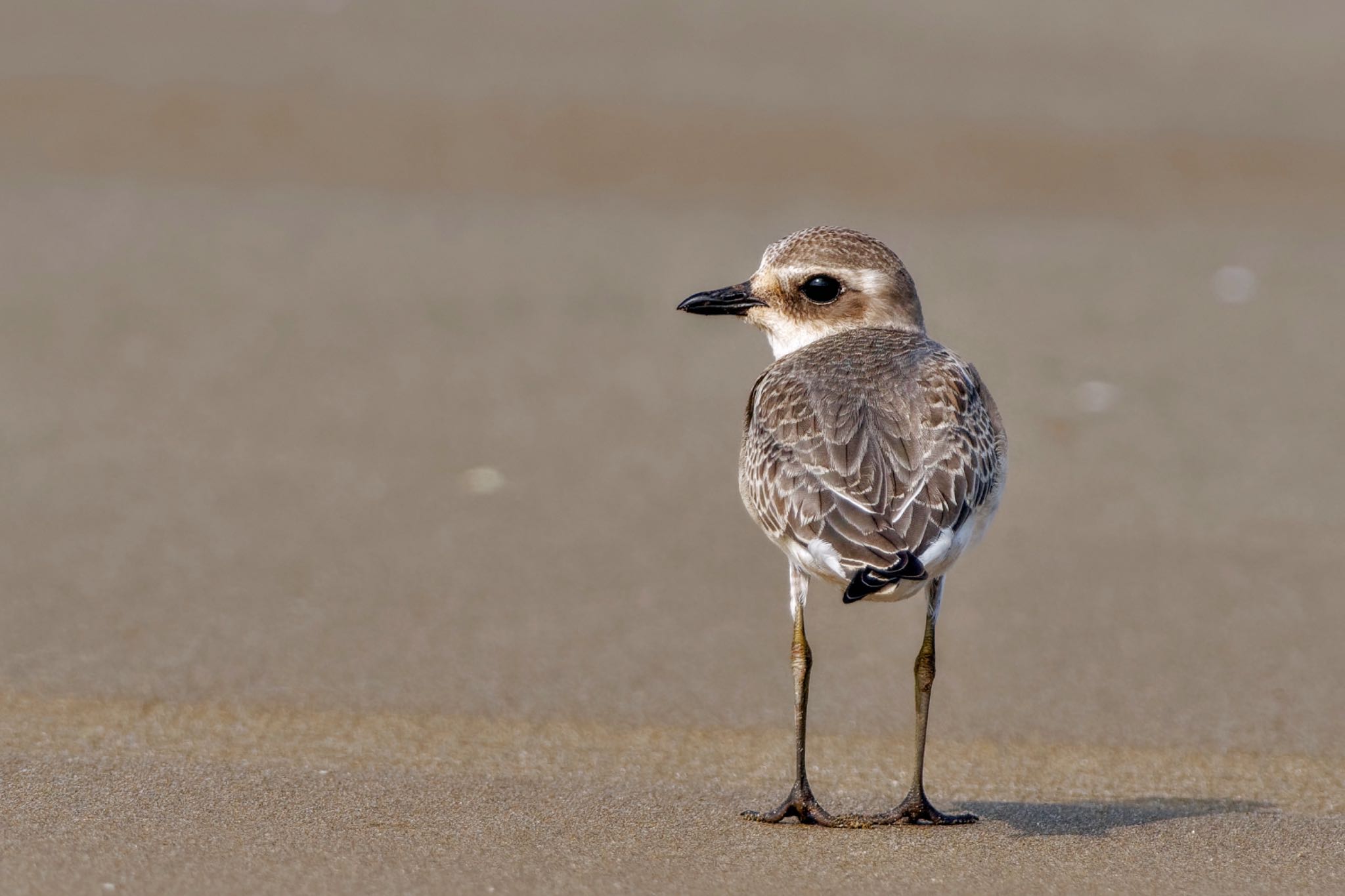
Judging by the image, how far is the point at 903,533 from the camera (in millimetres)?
4586

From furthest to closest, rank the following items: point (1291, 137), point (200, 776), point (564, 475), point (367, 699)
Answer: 1. point (1291, 137)
2. point (564, 475)
3. point (367, 699)
4. point (200, 776)

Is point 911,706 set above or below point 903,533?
below

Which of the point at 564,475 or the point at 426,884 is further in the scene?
the point at 564,475

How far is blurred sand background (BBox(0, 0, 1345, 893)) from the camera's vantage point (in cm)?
488

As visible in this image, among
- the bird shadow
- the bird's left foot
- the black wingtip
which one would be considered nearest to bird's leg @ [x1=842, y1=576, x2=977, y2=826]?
the bird's left foot

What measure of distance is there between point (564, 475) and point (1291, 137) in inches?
313

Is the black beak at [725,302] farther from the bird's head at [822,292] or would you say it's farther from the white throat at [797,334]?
the white throat at [797,334]

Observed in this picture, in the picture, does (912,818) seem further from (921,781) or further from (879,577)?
(879,577)

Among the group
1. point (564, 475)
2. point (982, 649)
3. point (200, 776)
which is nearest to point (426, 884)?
point (200, 776)

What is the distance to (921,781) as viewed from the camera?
4965 mm

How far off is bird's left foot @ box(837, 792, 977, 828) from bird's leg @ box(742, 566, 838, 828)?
0.06 metres

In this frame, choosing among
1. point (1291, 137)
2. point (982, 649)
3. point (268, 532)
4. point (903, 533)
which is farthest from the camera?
point (1291, 137)

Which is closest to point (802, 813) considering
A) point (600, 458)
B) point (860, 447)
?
point (860, 447)

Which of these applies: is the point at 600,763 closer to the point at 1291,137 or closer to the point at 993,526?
the point at 993,526
